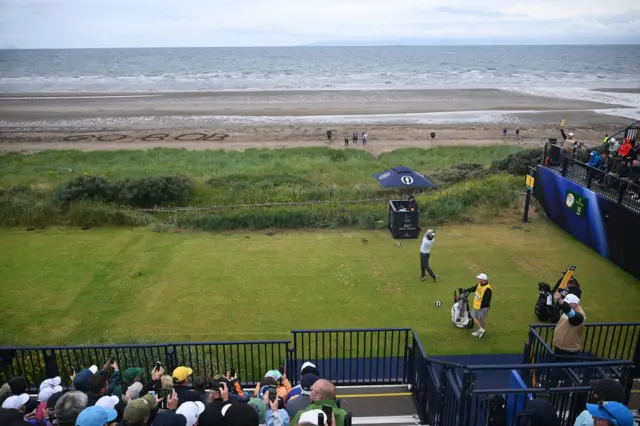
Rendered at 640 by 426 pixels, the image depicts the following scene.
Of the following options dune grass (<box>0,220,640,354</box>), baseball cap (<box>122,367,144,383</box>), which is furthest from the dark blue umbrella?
baseball cap (<box>122,367,144,383</box>)

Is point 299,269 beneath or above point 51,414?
beneath

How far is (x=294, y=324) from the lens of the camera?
457 inches

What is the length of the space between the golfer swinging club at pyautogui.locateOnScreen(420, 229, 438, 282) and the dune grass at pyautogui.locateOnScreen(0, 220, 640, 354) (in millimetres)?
275

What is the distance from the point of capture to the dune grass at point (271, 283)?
1146 centimetres

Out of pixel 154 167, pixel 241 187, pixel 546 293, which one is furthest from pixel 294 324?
pixel 154 167

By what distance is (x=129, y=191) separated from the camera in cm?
2183

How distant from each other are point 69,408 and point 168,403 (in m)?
1.03

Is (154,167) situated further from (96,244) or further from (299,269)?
(299,269)

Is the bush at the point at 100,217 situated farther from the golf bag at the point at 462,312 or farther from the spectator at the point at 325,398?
the spectator at the point at 325,398

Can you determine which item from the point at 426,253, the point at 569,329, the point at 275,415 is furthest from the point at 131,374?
the point at 426,253

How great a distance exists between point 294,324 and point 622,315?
782 centimetres

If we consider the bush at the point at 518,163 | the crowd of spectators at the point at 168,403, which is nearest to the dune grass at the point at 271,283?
the crowd of spectators at the point at 168,403

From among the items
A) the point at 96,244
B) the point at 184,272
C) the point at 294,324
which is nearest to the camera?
the point at 294,324

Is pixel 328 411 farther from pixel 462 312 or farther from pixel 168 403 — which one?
pixel 462 312
